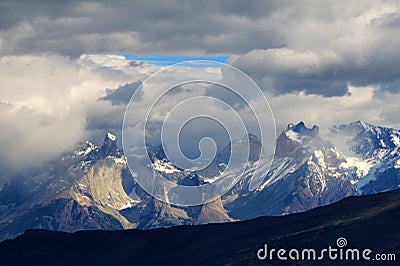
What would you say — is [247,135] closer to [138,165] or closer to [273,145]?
[273,145]

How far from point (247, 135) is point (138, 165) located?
21147 millimetres

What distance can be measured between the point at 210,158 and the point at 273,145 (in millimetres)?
12085

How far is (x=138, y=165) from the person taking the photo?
16562cm

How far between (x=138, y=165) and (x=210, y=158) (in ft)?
44.1

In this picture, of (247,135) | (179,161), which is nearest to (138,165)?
(179,161)

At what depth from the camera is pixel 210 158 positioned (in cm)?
16450

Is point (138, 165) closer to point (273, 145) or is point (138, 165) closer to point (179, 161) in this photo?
point (179, 161)

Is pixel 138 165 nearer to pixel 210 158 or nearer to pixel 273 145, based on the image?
pixel 210 158

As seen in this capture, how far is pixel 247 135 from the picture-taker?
16150 cm

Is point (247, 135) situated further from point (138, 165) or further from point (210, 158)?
point (138, 165)

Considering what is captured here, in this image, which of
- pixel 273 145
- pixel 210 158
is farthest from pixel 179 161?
pixel 273 145

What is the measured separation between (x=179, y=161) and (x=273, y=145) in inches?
726

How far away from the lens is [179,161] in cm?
16725

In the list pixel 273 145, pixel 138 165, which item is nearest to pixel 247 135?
pixel 273 145
